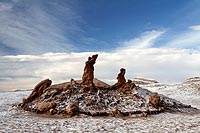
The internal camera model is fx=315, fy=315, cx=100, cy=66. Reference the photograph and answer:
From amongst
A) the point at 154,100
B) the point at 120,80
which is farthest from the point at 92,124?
the point at 120,80

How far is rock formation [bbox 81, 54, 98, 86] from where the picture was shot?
3019 cm

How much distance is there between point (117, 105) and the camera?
2792cm

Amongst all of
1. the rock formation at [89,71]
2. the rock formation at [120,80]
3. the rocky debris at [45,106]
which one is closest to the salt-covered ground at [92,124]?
the rocky debris at [45,106]

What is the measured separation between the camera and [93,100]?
91.9 feet

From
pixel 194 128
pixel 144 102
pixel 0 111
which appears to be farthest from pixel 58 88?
pixel 194 128

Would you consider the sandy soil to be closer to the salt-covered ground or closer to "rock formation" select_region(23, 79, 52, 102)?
the salt-covered ground

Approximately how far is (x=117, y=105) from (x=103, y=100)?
1404 mm

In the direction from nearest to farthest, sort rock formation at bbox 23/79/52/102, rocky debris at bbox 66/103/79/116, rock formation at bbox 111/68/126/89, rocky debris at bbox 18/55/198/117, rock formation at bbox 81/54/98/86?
rocky debris at bbox 66/103/79/116 → rocky debris at bbox 18/55/198/117 → rock formation at bbox 81/54/98/86 → rock formation at bbox 23/79/52/102 → rock formation at bbox 111/68/126/89

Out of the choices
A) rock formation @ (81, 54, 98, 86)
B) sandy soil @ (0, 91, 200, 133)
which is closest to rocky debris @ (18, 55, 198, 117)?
rock formation @ (81, 54, 98, 86)

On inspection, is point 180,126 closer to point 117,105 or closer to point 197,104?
point 117,105

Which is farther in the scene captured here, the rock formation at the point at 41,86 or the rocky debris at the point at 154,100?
the rock formation at the point at 41,86

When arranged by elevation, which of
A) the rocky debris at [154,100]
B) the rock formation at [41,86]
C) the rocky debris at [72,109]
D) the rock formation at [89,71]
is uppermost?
the rock formation at [89,71]

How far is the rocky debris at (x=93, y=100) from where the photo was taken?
26516 millimetres

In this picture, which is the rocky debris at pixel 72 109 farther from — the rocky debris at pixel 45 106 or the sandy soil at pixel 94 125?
the rocky debris at pixel 45 106
